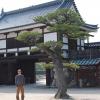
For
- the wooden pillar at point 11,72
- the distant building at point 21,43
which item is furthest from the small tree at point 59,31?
the wooden pillar at point 11,72

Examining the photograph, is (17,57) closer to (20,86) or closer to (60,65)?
(60,65)

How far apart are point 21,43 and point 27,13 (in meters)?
4.22

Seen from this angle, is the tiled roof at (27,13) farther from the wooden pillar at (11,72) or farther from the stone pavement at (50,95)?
the stone pavement at (50,95)

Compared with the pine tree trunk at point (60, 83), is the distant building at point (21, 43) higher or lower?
higher

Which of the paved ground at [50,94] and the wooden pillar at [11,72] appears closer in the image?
the paved ground at [50,94]

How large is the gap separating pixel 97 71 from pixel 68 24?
8.98m

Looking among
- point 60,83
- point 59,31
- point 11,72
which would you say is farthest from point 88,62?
point 11,72

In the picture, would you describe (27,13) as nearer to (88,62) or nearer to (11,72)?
(11,72)

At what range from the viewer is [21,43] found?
95.8 feet

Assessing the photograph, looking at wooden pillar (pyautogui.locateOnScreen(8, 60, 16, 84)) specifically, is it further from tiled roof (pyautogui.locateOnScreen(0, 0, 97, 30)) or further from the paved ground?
the paved ground

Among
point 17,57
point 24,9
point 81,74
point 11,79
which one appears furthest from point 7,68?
point 81,74

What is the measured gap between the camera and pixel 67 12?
17.5 m

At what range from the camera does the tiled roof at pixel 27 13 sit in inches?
1137

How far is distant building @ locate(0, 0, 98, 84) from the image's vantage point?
90.8 feet
